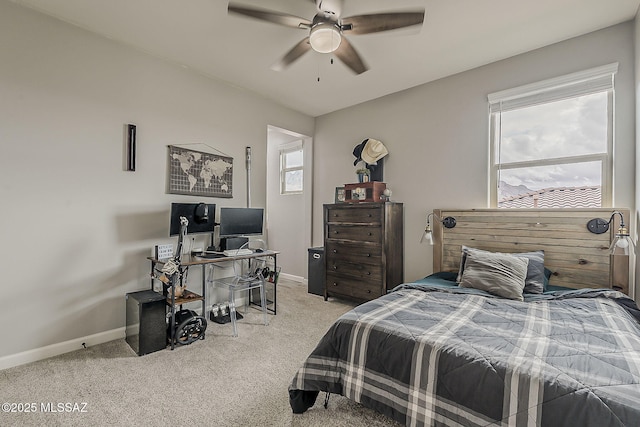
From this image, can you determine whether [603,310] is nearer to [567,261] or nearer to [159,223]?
[567,261]

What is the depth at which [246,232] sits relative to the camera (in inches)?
136

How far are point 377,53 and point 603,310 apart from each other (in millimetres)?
2715

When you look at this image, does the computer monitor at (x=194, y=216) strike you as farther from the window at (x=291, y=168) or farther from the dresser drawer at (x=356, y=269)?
the window at (x=291, y=168)

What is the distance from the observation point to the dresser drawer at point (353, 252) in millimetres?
3469

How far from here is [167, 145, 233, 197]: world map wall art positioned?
10.3ft

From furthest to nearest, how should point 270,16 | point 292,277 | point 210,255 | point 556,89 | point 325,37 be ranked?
point 292,277 → point 210,255 → point 556,89 → point 325,37 → point 270,16

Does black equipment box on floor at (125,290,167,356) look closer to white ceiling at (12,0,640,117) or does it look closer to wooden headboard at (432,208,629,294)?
white ceiling at (12,0,640,117)

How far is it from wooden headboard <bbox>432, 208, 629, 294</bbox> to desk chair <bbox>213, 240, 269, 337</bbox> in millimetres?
2143

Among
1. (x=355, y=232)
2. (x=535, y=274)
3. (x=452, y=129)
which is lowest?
(x=535, y=274)

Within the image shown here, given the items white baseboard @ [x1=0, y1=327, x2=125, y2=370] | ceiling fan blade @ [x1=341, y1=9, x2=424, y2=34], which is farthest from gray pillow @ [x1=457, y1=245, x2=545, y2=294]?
white baseboard @ [x1=0, y1=327, x2=125, y2=370]

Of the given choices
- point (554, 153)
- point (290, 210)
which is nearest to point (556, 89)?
point (554, 153)

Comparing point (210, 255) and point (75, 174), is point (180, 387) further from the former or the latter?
point (75, 174)

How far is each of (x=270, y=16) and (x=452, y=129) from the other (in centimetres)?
238

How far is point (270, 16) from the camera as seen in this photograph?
1.95 metres
